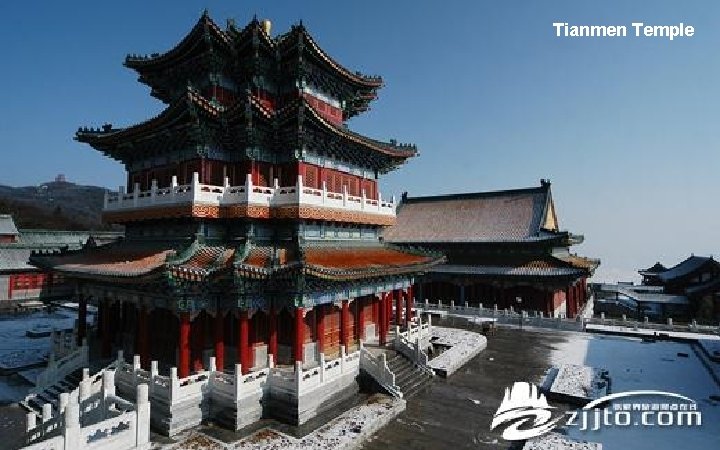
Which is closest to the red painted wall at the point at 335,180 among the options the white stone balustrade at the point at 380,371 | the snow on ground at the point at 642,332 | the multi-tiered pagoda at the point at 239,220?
the multi-tiered pagoda at the point at 239,220

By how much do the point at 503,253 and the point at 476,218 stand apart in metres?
6.29

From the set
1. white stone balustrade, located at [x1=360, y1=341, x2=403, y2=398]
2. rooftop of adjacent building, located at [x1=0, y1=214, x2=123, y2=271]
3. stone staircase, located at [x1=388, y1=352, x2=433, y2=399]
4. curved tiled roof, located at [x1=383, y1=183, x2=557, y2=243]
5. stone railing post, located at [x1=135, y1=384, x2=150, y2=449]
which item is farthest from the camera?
rooftop of adjacent building, located at [x1=0, y1=214, x2=123, y2=271]

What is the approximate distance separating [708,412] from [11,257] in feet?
188

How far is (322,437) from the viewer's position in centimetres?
1405

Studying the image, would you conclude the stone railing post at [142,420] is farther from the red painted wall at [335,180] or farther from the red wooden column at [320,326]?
the red painted wall at [335,180]

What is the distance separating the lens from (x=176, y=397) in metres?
14.4

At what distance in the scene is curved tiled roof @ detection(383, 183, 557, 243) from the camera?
41.6 m

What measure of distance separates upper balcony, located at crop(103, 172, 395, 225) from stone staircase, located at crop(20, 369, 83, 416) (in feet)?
23.7

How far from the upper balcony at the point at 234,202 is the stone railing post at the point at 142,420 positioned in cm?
698

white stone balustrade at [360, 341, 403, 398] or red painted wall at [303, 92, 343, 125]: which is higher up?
red painted wall at [303, 92, 343, 125]

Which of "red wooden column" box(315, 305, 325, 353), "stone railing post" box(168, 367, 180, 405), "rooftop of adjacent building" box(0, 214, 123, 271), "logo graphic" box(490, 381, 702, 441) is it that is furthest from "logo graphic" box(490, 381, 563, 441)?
"rooftop of adjacent building" box(0, 214, 123, 271)

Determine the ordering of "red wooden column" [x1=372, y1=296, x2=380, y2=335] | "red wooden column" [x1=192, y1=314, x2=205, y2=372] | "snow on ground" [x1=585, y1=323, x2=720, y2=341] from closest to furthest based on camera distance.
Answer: "red wooden column" [x1=192, y1=314, x2=205, y2=372]
"red wooden column" [x1=372, y1=296, x2=380, y2=335]
"snow on ground" [x1=585, y1=323, x2=720, y2=341]

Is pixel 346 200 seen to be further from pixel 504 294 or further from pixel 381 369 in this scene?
pixel 504 294

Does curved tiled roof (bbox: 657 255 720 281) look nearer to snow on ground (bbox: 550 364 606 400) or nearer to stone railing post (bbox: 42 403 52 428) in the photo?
snow on ground (bbox: 550 364 606 400)
